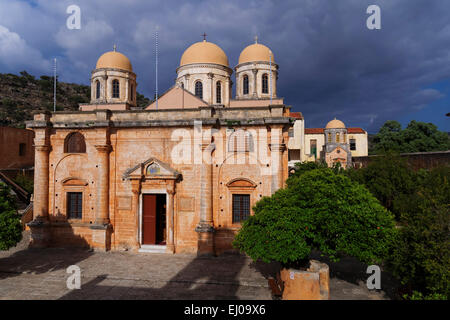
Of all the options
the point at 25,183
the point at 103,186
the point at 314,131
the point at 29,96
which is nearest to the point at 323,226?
the point at 103,186

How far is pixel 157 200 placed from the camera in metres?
15.6

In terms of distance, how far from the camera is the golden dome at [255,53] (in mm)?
23141

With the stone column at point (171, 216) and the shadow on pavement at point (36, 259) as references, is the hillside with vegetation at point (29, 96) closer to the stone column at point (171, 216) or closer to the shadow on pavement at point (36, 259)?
the shadow on pavement at point (36, 259)

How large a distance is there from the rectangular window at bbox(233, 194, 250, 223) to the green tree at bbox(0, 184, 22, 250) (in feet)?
29.4

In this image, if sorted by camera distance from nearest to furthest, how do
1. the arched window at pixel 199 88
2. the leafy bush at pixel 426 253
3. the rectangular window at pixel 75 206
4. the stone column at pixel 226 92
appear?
the leafy bush at pixel 426 253, the rectangular window at pixel 75 206, the arched window at pixel 199 88, the stone column at pixel 226 92

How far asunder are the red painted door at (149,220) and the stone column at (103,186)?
6.23 ft

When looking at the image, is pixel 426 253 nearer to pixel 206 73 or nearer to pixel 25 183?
pixel 206 73

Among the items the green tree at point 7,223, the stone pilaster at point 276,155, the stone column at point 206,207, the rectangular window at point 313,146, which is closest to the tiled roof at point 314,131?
the rectangular window at point 313,146

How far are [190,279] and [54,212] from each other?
29.6 ft

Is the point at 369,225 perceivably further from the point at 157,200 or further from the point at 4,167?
the point at 4,167

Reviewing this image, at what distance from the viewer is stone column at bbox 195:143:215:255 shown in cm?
1358

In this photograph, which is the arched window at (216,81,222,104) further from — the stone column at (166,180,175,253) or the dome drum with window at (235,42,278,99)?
the stone column at (166,180,175,253)

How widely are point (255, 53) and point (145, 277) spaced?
1874 cm
